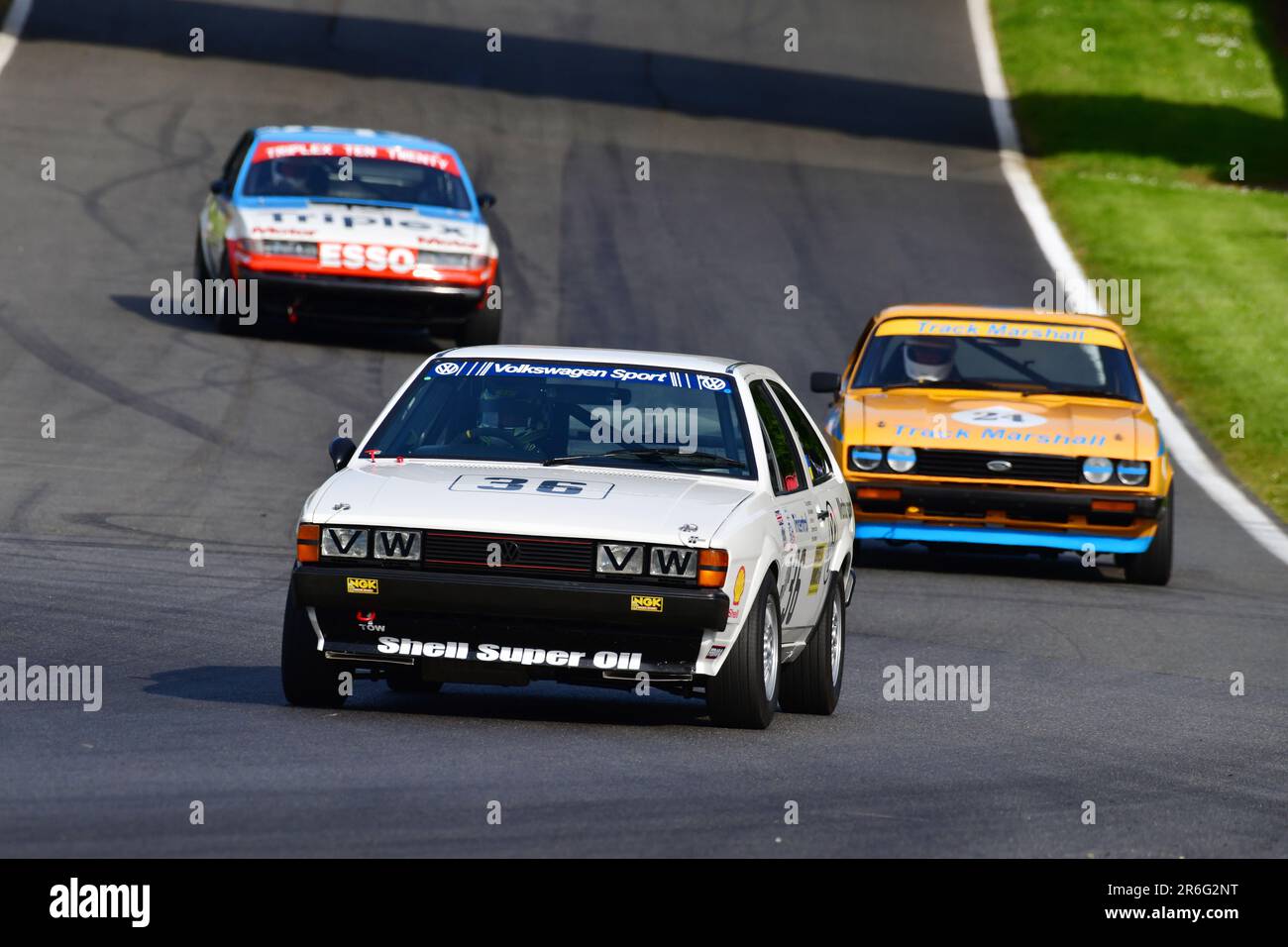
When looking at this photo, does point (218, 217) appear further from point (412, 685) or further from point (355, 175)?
point (412, 685)

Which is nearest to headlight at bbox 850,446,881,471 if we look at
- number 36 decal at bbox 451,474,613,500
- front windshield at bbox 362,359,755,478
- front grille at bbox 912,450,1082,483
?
front grille at bbox 912,450,1082,483

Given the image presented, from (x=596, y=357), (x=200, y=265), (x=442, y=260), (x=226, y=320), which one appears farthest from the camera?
(x=200, y=265)

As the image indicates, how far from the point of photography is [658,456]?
9.12 meters

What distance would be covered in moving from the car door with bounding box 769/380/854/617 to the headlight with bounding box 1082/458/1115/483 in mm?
4452

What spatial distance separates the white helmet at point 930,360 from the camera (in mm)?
15742

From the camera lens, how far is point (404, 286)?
19719 mm

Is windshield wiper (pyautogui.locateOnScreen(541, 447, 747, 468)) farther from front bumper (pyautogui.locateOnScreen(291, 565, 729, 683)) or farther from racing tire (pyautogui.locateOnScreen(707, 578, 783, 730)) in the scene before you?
front bumper (pyautogui.locateOnScreen(291, 565, 729, 683))

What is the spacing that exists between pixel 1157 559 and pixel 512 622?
7422 millimetres

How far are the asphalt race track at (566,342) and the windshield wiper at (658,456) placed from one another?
0.97 m

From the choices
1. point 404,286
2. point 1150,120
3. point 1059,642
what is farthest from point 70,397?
point 1150,120

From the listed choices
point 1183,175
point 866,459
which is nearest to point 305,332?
point 866,459

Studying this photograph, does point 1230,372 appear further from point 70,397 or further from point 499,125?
point 499,125

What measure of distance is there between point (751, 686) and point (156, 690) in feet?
7.68

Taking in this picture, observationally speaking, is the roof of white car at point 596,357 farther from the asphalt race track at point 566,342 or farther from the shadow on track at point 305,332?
the shadow on track at point 305,332
